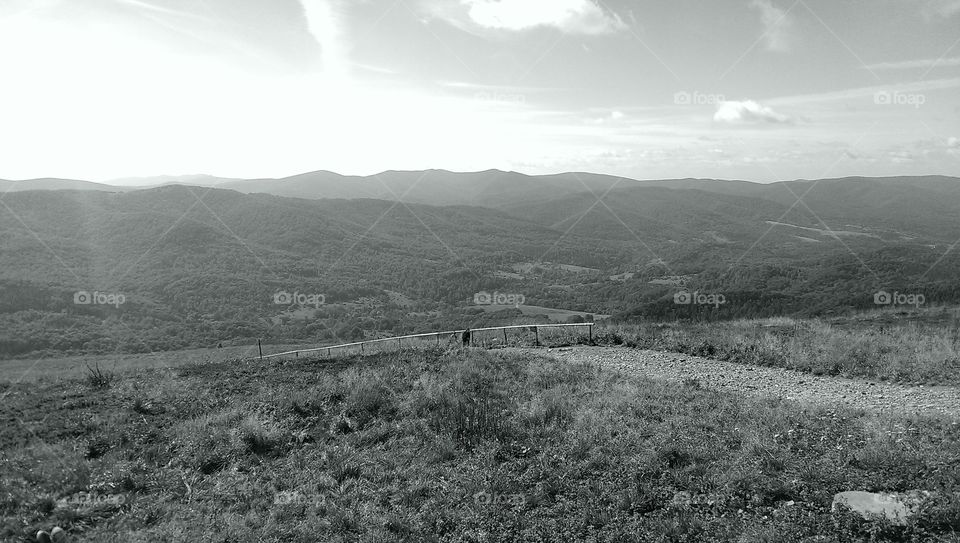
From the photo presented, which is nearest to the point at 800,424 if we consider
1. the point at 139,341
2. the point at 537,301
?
the point at 139,341

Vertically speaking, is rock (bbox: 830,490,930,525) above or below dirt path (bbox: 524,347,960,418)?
above

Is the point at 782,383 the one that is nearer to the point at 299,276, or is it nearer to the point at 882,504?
the point at 882,504

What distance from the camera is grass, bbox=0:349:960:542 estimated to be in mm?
6152

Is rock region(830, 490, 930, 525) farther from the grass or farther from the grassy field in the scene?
the grassy field

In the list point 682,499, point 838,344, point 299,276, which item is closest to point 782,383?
point 838,344

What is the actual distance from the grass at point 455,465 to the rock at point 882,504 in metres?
0.17

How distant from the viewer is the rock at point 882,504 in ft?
18.3

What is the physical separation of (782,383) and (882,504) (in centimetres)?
751

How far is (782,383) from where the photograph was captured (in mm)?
12742

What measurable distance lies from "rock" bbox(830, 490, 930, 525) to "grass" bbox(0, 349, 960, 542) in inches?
6.7

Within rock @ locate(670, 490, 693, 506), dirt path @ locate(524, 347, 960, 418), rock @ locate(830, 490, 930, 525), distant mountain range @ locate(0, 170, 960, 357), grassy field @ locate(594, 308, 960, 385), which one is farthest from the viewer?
distant mountain range @ locate(0, 170, 960, 357)

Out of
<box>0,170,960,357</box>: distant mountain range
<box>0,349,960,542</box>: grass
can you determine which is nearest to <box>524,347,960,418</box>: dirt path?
<box>0,349,960,542</box>: grass

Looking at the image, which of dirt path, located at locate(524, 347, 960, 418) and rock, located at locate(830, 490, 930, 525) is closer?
rock, located at locate(830, 490, 930, 525)

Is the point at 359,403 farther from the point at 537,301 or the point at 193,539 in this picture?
the point at 537,301
